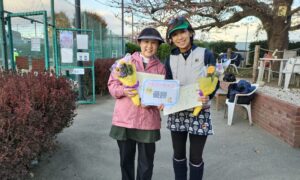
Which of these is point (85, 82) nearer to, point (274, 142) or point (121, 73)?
point (274, 142)

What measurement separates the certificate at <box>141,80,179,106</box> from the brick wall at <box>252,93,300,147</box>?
2.60m

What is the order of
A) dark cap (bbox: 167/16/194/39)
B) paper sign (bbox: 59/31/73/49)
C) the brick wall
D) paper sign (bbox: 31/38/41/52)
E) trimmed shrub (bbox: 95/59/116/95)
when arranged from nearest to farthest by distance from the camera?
dark cap (bbox: 167/16/194/39) → the brick wall → paper sign (bbox: 31/38/41/52) → paper sign (bbox: 59/31/73/49) → trimmed shrub (bbox: 95/59/116/95)

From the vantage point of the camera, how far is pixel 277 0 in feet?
26.6

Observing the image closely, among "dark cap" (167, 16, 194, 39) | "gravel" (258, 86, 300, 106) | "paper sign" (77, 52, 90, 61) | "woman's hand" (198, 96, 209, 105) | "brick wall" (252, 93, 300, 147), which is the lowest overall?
"brick wall" (252, 93, 300, 147)

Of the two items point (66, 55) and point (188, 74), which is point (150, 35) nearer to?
point (188, 74)

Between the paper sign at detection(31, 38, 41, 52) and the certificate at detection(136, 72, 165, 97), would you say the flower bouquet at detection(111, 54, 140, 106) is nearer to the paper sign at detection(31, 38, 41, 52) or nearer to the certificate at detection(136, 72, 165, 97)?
the certificate at detection(136, 72, 165, 97)

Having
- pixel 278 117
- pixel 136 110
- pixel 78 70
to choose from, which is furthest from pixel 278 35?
pixel 136 110

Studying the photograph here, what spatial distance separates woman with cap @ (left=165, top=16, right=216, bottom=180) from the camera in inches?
88.8

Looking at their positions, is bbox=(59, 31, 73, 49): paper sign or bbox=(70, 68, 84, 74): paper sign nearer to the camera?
bbox=(59, 31, 73, 49): paper sign

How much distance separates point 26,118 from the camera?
241 cm

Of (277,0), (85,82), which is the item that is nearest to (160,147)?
(85,82)

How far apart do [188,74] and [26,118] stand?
1.54 metres

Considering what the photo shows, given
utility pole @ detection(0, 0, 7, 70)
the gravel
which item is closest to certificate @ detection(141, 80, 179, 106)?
the gravel

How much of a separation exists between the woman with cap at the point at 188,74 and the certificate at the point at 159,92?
171 millimetres
